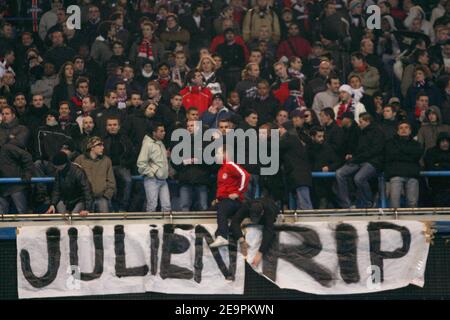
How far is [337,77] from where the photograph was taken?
25.9 meters

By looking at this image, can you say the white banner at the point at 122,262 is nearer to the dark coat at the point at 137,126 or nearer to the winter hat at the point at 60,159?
the winter hat at the point at 60,159

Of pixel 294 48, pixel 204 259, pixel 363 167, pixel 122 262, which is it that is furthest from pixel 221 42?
pixel 122 262

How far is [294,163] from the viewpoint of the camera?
23.5 meters

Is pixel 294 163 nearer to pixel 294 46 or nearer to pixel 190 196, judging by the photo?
pixel 190 196

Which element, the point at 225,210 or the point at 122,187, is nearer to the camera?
the point at 225,210

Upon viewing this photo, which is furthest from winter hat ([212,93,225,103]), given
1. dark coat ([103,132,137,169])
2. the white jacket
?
dark coat ([103,132,137,169])

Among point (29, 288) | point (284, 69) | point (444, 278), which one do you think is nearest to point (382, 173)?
point (444, 278)

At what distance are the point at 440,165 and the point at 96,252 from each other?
510 cm

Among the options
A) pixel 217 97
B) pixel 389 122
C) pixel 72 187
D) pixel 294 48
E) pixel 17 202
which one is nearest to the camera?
pixel 72 187

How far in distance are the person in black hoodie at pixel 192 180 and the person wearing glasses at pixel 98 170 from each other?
3.15 ft

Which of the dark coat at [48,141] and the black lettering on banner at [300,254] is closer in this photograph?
the black lettering on banner at [300,254]

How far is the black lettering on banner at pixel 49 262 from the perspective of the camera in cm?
2353

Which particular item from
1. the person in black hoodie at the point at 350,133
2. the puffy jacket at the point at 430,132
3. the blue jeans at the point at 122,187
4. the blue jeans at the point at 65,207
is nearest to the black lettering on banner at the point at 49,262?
the blue jeans at the point at 65,207

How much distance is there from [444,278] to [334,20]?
20.8 ft
